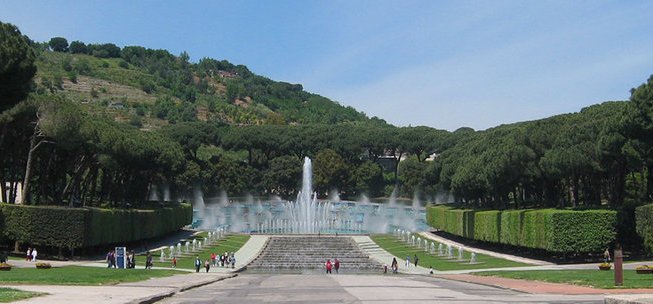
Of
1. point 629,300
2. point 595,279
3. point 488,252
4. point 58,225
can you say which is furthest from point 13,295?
point 488,252

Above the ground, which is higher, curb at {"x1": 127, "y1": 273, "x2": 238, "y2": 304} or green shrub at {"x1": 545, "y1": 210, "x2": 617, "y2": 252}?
green shrub at {"x1": 545, "y1": 210, "x2": 617, "y2": 252}

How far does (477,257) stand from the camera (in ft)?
206

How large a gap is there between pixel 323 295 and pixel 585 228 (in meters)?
30.4

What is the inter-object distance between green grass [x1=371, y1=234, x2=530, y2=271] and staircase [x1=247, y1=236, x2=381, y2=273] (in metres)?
2.90

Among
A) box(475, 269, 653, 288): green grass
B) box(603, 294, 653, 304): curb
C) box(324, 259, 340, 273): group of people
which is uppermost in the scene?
box(603, 294, 653, 304): curb

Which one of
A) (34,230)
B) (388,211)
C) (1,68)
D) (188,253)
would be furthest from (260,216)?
(1,68)

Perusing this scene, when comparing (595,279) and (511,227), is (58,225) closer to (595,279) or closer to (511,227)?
(511,227)

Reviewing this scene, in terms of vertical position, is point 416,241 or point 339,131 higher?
point 339,131

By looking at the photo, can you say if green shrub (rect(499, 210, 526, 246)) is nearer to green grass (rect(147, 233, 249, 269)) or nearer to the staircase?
the staircase

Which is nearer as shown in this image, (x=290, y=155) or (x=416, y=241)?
(x=416, y=241)

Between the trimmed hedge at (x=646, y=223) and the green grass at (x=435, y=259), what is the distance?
29.7 feet

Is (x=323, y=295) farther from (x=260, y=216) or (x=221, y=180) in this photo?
(x=221, y=180)

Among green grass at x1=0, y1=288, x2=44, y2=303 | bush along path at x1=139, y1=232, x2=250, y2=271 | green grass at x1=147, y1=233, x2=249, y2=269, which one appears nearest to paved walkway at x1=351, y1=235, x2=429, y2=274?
bush along path at x1=139, y1=232, x2=250, y2=271

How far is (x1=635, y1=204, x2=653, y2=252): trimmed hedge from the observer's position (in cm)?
4456
